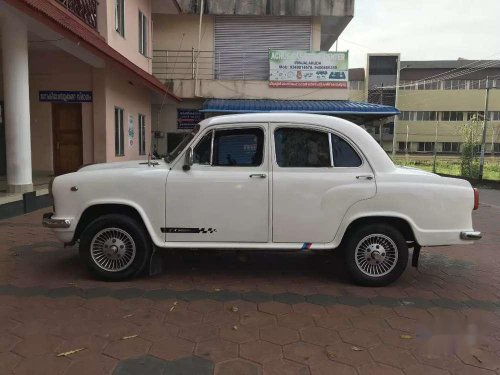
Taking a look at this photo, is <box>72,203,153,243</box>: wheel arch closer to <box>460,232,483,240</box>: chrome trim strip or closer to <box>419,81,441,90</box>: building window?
<box>460,232,483,240</box>: chrome trim strip

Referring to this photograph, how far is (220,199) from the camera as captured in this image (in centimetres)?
489

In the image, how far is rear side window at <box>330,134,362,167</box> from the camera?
16.4 ft

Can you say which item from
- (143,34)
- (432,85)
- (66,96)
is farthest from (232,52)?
(432,85)

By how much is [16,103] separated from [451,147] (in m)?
55.6

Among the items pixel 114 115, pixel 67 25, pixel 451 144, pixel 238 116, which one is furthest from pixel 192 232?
pixel 451 144

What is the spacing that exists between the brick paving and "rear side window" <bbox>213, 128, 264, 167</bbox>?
1.35m

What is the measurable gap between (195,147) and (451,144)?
57493 mm

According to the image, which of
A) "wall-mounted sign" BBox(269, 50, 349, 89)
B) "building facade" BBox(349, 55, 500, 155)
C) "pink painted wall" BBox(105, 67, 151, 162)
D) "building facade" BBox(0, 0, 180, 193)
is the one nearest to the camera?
"building facade" BBox(0, 0, 180, 193)

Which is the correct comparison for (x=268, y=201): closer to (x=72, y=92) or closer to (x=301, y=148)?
(x=301, y=148)

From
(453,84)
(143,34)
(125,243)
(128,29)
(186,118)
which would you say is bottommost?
(125,243)

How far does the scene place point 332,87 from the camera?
1922 cm

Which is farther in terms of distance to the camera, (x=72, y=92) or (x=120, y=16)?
(x=120, y=16)

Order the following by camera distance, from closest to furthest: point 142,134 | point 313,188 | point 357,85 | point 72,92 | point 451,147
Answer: point 313,188
point 72,92
point 142,134
point 357,85
point 451,147

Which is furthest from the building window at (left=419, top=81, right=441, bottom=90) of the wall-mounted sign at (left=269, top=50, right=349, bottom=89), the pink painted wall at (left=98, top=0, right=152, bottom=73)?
the pink painted wall at (left=98, top=0, right=152, bottom=73)
